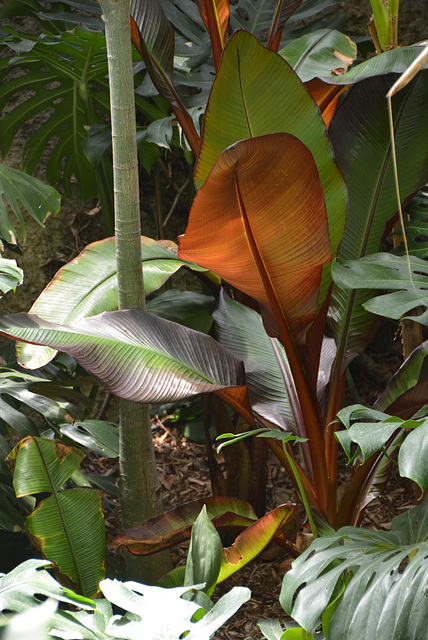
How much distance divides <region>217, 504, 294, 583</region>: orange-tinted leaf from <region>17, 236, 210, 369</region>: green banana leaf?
48 centimetres

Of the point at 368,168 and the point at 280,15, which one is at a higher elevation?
the point at 280,15

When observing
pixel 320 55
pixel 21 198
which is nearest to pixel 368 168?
pixel 320 55

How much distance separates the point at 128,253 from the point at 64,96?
3.48 feet

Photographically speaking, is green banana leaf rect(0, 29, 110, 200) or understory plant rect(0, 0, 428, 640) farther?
green banana leaf rect(0, 29, 110, 200)

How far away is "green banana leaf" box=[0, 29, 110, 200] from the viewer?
62.0 inches

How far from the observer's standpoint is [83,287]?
1215 millimetres

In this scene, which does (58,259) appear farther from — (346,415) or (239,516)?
(346,415)

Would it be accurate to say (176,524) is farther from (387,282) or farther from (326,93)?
(326,93)

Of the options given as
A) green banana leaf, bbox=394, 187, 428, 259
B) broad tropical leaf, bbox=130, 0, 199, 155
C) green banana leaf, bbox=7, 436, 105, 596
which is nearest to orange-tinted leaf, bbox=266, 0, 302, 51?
broad tropical leaf, bbox=130, 0, 199, 155

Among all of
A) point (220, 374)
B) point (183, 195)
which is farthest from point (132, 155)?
point (183, 195)

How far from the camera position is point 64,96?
6.20 feet

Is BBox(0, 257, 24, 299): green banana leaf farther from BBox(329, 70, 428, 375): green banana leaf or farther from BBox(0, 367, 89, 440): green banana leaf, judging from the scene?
BBox(329, 70, 428, 375): green banana leaf

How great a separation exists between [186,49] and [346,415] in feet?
4.58

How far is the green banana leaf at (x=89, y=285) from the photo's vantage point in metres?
1.15
